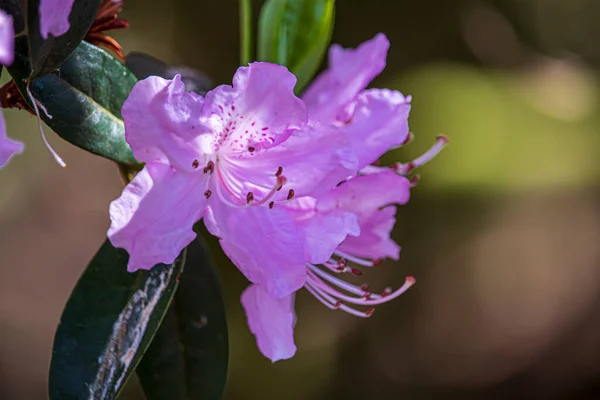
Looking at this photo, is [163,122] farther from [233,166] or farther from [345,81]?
[345,81]

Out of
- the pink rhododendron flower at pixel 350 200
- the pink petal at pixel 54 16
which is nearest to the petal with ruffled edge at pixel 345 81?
the pink rhododendron flower at pixel 350 200

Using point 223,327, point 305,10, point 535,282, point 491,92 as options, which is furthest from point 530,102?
point 223,327

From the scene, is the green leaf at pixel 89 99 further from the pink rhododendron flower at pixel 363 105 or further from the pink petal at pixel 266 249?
the pink rhododendron flower at pixel 363 105

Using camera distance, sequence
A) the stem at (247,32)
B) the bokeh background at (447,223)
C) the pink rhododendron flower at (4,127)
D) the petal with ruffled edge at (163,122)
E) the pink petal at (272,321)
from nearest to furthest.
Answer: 1. the pink rhododendron flower at (4,127)
2. the petal with ruffled edge at (163,122)
3. the pink petal at (272,321)
4. the stem at (247,32)
5. the bokeh background at (447,223)

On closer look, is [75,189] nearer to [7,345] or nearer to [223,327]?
[7,345]

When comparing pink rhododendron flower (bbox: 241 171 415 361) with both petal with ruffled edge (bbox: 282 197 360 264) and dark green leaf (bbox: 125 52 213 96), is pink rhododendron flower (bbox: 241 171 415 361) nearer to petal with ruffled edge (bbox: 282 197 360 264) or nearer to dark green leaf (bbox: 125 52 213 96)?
petal with ruffled edge (bbox: 282 197 360 264)
